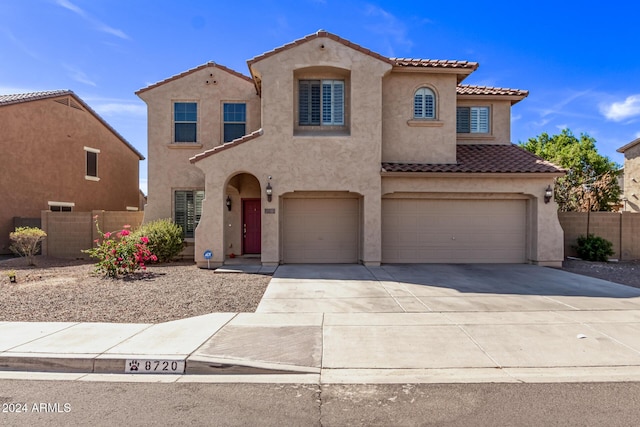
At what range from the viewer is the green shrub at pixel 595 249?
1434 cm

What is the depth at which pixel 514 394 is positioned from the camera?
4.27m

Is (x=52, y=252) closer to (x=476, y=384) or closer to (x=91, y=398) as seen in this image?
(x=91, y=398)

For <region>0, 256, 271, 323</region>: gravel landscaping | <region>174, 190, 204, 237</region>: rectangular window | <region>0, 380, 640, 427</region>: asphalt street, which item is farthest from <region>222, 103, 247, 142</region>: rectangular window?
<region>0, 380, 640, 427</region>: asphalt street

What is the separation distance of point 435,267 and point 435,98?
5952mm

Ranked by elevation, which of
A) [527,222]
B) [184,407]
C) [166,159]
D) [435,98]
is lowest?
[184,407]

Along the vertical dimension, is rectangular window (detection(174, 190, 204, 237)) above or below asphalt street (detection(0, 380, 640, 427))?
above

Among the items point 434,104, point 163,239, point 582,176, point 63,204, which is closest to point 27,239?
point 163,239

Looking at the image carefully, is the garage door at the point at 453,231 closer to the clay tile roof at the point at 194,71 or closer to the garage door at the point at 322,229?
the garage door at the point at 322,229

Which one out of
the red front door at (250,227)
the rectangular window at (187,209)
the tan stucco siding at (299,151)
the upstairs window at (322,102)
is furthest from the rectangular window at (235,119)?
the upstairs window at (322,102)

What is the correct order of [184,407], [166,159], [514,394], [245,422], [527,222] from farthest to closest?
1. [166,159]
2. [527,222]
3. [514,394]
4. [184,407]
5. [245,422]

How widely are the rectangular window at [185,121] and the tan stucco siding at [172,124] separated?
0.15 m

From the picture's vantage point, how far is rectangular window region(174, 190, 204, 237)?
49.7ft

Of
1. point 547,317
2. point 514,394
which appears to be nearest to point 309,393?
point 514,394

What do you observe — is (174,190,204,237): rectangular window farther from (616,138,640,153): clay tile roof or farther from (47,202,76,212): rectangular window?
(616,138,640,153): clay tile roof
